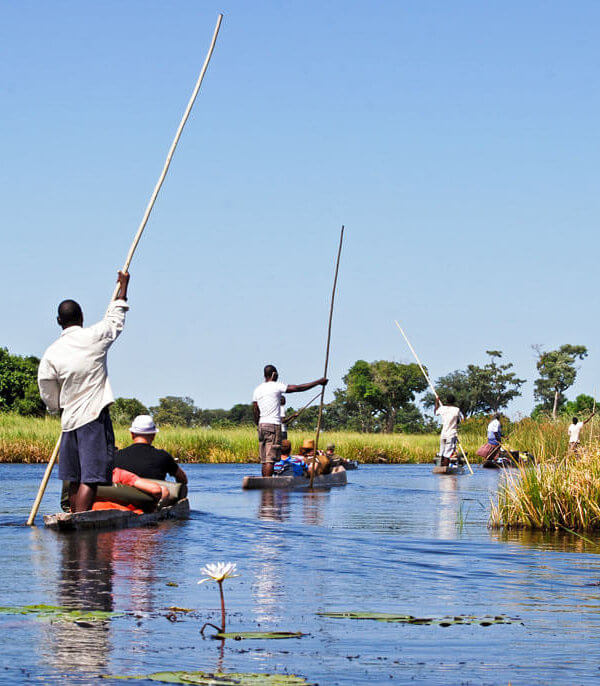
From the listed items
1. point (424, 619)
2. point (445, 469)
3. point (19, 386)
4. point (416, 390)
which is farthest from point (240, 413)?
point (424, 619)

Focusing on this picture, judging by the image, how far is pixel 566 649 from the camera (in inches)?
210

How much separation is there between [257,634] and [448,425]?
23.0 metres

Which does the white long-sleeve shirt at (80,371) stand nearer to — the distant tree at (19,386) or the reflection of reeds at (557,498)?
the reflection of reeds at (557,498)

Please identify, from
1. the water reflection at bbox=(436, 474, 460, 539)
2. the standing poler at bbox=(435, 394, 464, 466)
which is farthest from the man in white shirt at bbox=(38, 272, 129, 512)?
the standing poler at bbox=(435, 394, 464, 466)

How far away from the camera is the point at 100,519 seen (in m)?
10.4

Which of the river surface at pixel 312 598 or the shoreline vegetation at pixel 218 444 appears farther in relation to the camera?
the shoreline vegetation at pixel 218 444

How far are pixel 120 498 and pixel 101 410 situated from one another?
1.62 meters

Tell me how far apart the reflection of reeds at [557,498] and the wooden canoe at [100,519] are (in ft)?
13.4

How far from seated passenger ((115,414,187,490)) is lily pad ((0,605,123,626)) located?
18.7 feet

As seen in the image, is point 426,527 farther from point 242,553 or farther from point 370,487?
point 370,487

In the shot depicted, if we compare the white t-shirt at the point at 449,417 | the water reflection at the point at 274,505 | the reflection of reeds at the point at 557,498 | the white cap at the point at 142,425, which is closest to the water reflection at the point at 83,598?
the white cap at the point at 142,425

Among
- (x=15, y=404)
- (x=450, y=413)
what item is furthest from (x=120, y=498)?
(x=15, y=404)

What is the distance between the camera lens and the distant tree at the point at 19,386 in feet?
202

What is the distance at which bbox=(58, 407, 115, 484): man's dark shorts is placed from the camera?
9.95 meters
